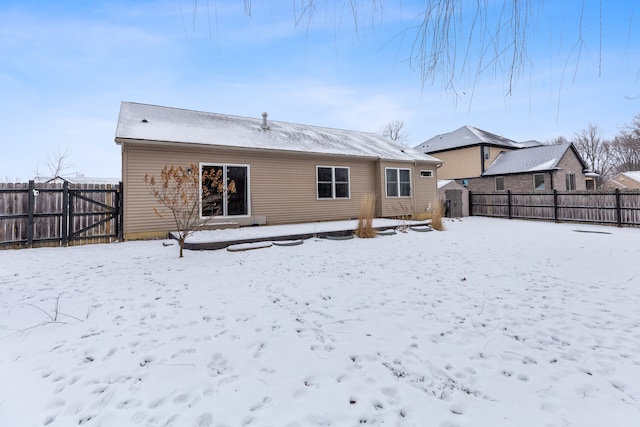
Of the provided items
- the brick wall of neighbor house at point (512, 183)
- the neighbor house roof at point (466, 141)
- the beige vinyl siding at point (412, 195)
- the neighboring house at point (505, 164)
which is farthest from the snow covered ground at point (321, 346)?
the neighbor house roof at point (466, 141)

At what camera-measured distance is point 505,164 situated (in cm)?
1862

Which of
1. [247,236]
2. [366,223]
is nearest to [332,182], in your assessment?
[366,223]

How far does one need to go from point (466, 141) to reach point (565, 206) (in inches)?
392

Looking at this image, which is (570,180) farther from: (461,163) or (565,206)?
(565,206)

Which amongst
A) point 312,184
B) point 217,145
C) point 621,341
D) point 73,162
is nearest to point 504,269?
point 621,341

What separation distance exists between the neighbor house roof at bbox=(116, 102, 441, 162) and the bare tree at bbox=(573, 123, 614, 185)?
29.6 m

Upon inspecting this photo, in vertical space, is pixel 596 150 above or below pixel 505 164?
above

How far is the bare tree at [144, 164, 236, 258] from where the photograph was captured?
5.48m

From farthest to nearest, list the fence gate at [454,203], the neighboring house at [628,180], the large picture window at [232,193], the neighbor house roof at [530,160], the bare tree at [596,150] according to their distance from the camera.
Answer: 1. the bare tree at [596,150]
2. the neighboring house at [628,180]
3. the neighbor house roof at [530,160]
4. the fence gate at [454,203]
5. the large picture window at [232,193]

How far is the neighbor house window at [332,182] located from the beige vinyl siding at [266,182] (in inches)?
7.5

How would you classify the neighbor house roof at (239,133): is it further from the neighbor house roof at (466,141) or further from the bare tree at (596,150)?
the bare tree at (596,150)

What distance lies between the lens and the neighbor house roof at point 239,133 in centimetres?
784

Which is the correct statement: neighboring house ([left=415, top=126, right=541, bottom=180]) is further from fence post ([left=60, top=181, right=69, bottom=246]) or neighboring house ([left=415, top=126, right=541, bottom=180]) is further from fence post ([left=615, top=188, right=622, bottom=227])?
fence post ([left=60, top=181, right=69, bottom=246])

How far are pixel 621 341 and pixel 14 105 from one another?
21.2 metres
